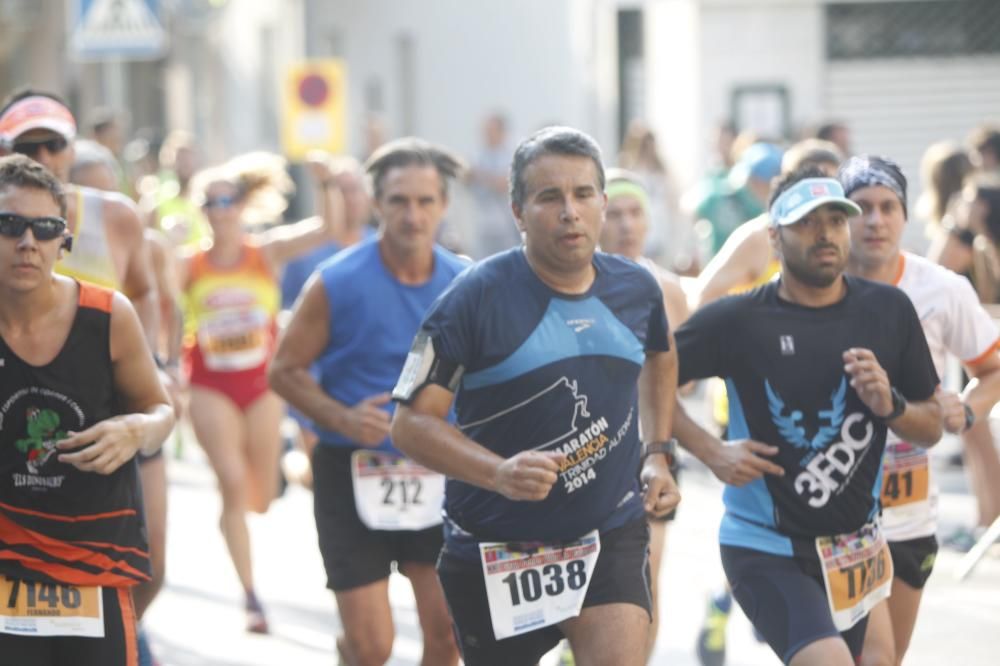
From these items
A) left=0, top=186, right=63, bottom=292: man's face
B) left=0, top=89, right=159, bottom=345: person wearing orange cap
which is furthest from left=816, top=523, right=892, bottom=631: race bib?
left=0, top=89, right=159, bottom=345: person wearing orange cap

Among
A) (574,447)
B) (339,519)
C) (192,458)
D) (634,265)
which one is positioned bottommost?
(192,458)

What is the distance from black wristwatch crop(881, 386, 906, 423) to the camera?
593cm

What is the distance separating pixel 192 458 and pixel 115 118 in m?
2.74

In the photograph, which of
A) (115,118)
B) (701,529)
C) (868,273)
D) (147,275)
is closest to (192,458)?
(115,118)

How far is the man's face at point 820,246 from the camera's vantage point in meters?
6.04

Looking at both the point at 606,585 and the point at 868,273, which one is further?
the point at 868,273

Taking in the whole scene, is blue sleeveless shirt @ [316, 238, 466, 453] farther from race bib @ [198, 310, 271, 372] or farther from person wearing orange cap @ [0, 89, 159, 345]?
race bib @ [198, 310, 271, 372]

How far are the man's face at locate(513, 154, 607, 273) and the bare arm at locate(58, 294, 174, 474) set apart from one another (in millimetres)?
1125

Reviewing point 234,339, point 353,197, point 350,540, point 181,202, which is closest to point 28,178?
point 350,540

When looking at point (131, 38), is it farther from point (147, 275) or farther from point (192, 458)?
point (147, 275)

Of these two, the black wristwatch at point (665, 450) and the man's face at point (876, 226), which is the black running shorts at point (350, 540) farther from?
the man's face at point (876, 226)

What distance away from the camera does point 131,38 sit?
15281mm

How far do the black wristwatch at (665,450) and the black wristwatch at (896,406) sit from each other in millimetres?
610

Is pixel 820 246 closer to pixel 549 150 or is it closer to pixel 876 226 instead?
pixel 876 226
